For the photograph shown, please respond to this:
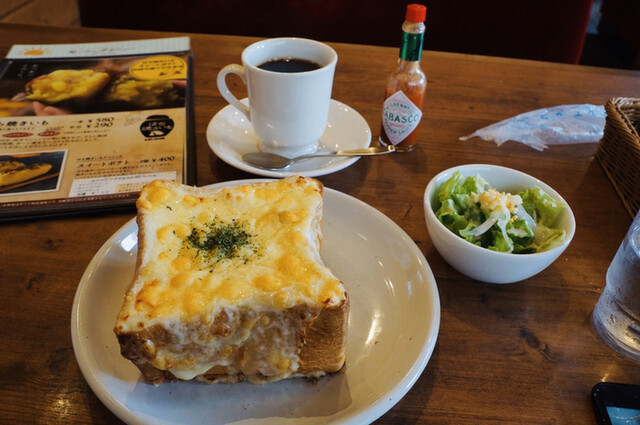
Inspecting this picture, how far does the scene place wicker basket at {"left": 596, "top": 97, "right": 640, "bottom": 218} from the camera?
1175 mm

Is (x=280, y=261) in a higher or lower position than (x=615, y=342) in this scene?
higher

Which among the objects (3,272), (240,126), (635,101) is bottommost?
(3,272)

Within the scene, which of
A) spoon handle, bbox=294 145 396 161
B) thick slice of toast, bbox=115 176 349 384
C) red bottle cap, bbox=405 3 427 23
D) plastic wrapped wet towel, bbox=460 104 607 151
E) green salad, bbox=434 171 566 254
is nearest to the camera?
thick slice of toast, bbox=115 176 349 384

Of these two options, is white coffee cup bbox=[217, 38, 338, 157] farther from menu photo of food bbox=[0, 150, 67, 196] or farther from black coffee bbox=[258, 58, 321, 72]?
menu photo of food bbox=[0, 150, 67, 196]

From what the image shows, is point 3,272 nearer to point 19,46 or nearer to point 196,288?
point 196,288

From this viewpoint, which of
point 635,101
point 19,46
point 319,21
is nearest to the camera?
point 635,101

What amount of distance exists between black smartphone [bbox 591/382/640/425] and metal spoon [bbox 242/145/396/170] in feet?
2.41

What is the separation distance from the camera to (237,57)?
1838 mm

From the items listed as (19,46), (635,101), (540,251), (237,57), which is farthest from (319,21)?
(540,251)

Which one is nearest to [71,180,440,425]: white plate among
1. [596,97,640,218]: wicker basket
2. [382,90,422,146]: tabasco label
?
[382,90,422,146]: tabasco label

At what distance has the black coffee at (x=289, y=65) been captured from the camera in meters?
1.28

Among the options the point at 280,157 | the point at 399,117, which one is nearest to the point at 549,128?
the point at 399,117

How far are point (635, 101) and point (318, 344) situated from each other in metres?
1.16

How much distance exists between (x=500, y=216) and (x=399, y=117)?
0.48 meters
